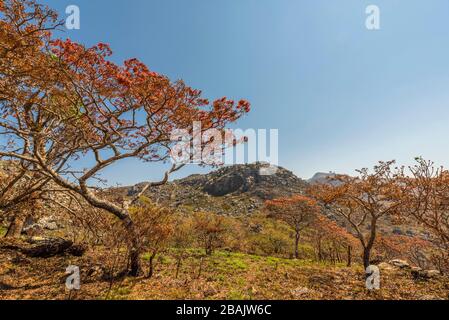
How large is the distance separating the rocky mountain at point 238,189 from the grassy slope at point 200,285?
50.5m

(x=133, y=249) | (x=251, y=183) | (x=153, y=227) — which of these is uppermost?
(x=251, y=183)

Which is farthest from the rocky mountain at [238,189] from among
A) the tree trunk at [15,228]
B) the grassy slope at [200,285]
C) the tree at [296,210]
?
the grassy slope at [200,285]

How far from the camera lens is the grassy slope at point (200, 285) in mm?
7168

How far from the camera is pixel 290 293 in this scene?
7785 millimetres

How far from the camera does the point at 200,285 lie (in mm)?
8266

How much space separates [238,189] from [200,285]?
74.1m

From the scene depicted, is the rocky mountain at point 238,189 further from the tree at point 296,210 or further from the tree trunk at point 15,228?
the tree trunk at point 15,228

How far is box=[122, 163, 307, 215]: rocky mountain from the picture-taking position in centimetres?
6609

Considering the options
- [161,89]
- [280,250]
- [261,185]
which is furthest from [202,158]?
[261,185]

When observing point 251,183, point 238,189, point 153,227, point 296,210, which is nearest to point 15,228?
point 153,227
